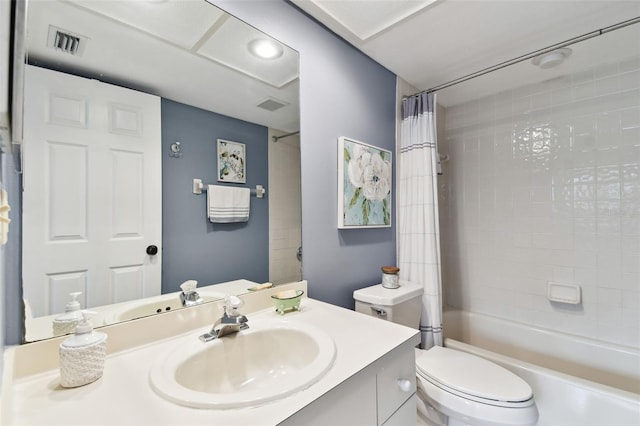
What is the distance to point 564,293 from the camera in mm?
1876

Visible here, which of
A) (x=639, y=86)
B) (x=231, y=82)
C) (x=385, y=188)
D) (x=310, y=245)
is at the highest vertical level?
(x=639, y=86)

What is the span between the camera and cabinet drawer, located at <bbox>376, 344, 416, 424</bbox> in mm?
779

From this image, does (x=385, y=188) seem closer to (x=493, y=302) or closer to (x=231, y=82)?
(x=231, y=82)

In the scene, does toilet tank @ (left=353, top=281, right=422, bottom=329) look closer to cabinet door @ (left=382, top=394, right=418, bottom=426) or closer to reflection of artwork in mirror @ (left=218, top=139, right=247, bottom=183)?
cabinet door @ (left=382, top=394, right=418, bottom=426)

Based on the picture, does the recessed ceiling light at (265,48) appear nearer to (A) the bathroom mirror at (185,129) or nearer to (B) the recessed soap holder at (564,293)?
(A) the bathroom mirror at (185,129)

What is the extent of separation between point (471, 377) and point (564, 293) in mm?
1135

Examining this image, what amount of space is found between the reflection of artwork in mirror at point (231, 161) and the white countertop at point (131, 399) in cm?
61

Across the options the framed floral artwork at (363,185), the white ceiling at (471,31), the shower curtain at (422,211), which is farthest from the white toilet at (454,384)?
the white ceiling at (471,31)

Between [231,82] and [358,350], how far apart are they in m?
1.11

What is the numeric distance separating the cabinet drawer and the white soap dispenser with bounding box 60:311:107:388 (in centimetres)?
69

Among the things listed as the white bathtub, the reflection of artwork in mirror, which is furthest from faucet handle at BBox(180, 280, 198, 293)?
the white bathtub

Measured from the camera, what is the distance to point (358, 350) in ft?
2.63

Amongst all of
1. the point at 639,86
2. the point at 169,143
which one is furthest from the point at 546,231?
the point at 169,143

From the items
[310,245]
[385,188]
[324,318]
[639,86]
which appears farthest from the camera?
[385,188]
